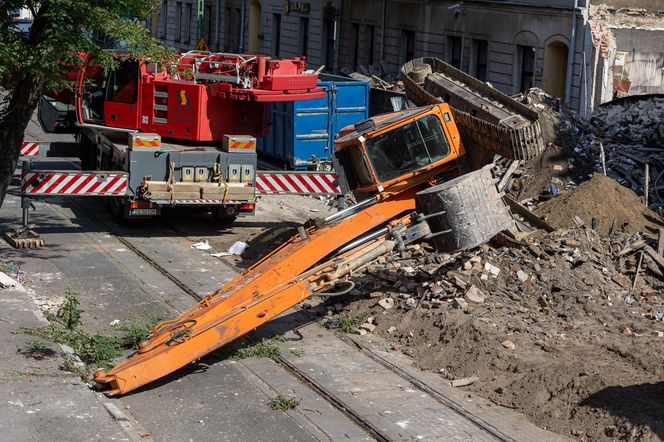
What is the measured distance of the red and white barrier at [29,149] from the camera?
20250mm

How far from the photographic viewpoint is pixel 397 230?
1255cm

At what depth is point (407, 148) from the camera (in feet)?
45.1

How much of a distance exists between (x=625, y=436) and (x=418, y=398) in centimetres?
215

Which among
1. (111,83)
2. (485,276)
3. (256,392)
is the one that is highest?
(111,83)

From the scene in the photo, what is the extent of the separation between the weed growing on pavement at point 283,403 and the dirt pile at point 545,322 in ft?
6.15

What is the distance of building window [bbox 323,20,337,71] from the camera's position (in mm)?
39312

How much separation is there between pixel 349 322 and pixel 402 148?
7.39 feet

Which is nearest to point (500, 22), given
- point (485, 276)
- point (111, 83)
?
point (111, 83)

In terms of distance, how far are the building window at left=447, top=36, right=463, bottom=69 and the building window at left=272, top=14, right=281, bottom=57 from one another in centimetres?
1250

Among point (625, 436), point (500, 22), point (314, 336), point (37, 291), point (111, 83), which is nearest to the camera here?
point (625, 436)

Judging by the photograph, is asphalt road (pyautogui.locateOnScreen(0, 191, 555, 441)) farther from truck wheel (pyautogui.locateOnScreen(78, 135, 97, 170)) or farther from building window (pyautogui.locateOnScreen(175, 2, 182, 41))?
building window (pyautogui.locateOnScreen(175, 2, 182, 41))

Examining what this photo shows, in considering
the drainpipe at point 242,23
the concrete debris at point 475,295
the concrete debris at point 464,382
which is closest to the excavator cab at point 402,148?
the concrete debris at point 475,295

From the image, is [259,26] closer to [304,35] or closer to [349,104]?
[304,35]

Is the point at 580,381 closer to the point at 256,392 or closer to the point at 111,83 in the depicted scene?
the point at 256,392
